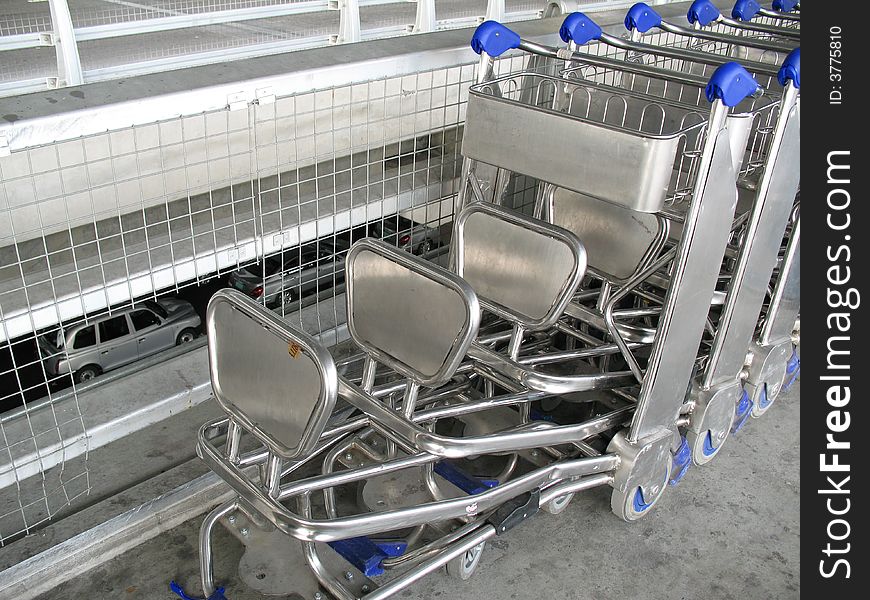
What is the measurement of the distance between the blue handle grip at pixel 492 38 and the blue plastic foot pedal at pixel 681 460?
159 cm

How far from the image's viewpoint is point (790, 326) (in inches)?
127

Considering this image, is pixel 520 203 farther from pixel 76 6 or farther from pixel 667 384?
pixel 76 6

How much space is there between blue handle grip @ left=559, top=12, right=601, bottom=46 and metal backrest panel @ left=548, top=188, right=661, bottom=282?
58 cm

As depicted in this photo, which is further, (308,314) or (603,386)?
(308,314)

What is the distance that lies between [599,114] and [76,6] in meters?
2.60

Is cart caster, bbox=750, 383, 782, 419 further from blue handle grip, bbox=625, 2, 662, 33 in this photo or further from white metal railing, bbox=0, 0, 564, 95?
white metal railing, bbox=0, 0, 564, 95

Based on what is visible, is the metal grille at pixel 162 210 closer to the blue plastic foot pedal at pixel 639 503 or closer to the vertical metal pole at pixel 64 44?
the vertical metal pole at pixel 64 44

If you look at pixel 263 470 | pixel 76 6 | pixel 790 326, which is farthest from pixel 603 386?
pixel 76 6

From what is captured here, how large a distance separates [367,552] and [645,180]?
1369 mm

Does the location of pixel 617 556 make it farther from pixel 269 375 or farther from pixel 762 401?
pixel 269 375

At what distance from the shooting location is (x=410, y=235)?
12.4ft

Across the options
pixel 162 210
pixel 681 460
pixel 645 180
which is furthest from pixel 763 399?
pixel 162 210

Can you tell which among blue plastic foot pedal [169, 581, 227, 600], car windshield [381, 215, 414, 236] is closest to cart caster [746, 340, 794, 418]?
car windshield [381, 215, 414, 236]

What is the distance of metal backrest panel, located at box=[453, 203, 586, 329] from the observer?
8.35 ft
